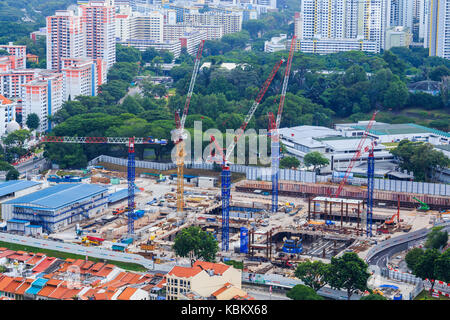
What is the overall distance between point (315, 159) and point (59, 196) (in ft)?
29.1

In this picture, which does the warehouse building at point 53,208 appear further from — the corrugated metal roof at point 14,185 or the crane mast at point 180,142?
the crane mast at point 180,142

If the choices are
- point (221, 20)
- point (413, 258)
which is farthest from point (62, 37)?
point (413, 258)

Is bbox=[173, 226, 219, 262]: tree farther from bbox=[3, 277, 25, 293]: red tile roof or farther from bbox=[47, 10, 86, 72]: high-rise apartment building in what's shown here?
bbox=[47, 10, 86, 72]: high-rise apartment building

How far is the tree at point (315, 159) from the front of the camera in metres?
26.0

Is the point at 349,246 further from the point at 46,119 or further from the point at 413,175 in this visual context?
the point at 46,119

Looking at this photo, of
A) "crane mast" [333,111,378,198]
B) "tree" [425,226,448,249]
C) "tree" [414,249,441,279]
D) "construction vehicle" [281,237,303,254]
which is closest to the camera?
"tree" [414,249,441,279]

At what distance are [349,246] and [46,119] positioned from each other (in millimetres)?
17722

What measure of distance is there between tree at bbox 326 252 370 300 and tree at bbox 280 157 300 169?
10756 millimetres

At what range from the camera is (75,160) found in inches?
1080

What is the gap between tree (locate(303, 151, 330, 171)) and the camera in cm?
2603

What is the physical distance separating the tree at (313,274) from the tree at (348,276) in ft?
0.66

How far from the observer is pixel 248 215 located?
22.1 meters

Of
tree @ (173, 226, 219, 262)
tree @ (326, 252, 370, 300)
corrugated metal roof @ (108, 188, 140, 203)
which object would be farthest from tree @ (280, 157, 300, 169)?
tree @ (326, 252, 370, 300)
